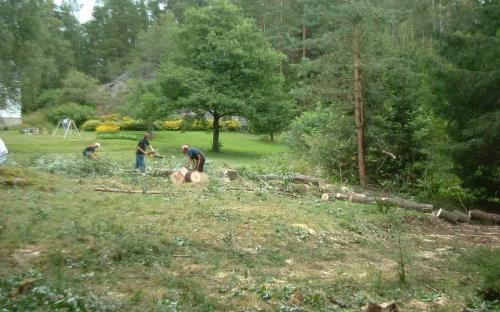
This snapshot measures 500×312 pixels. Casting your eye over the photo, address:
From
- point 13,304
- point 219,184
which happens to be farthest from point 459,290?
point 219,184

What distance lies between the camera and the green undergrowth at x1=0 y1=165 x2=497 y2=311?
6309 mm

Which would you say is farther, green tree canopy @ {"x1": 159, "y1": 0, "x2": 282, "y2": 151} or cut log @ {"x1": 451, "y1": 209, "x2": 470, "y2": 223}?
green tree canopy @ {"x1": 159, "y1": 0, "x2": 282, "y2": 151}

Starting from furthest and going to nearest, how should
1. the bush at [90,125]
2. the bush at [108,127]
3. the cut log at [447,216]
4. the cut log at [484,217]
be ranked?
the bush at [90,125] < the bush at [108,127] < the cut log at [484,217] < the cut log at [447,216]

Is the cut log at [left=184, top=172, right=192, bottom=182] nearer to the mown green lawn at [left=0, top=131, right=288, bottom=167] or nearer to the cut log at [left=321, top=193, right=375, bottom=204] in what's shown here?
the cut log at [left=321, top=193, right=375, bottom=204]

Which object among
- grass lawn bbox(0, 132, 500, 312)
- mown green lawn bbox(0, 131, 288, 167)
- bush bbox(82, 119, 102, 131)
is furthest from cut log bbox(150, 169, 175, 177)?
bush bbox(82, 119, 102, 131)

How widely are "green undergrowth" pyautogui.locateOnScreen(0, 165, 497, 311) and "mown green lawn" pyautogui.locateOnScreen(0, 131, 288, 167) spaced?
43.4 feet

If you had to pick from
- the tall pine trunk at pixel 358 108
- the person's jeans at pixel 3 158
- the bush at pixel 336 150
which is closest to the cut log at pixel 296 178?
the tall pine trunk at pixel 358 108

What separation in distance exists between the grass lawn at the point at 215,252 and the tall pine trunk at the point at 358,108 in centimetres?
413

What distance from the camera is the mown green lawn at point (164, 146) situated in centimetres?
2844

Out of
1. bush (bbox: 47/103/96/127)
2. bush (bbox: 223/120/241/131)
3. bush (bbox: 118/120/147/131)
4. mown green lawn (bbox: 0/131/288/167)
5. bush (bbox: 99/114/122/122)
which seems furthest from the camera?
bush (bbox: 223/120/241/131)

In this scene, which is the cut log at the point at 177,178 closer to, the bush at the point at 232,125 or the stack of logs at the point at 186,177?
the stack of logs at the point at 186,177

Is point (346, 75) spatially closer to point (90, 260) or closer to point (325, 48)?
point (325, 48)

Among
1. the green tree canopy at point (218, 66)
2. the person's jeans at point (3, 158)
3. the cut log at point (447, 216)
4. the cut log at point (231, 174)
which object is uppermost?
the green tree canopy at point (218, 66)

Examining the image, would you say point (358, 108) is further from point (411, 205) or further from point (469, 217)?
point (469, 217)
